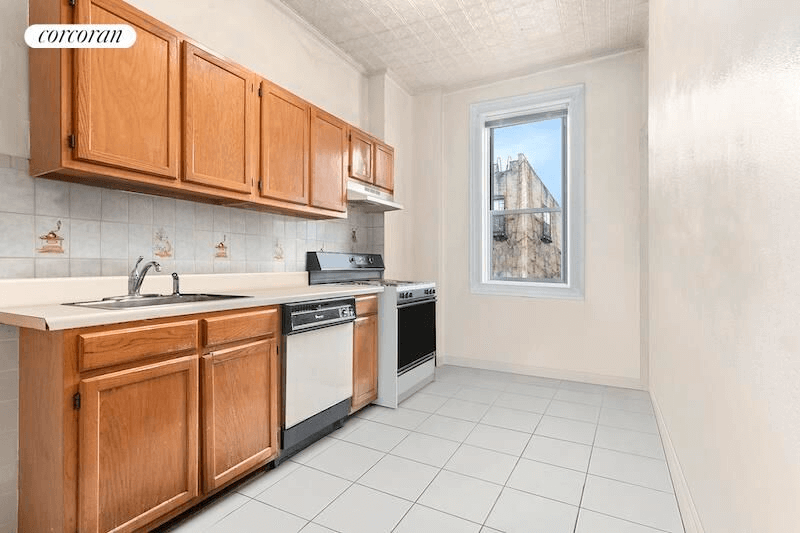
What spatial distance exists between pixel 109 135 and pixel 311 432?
185cm

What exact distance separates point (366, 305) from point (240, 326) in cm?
118

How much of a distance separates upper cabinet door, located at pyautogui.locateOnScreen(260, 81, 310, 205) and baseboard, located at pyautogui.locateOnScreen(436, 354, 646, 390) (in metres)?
2.60

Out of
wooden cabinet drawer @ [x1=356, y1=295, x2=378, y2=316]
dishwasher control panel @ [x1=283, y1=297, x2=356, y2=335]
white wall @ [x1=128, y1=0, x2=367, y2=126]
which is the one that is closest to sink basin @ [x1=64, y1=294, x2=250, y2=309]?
dishwasher control panel @ [x1=283, y1=297, x2=356, y2=335]

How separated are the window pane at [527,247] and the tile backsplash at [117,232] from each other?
233 cm

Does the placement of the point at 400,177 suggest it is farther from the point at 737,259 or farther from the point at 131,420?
the point at 737,259

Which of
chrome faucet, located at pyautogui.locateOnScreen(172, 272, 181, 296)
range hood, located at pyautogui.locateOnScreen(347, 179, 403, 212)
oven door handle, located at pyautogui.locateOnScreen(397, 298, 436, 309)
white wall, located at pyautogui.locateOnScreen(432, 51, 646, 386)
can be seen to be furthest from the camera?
white wall, located at pyautogui.locateOnScreen(432, 51, 646, 386)

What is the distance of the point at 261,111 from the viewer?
96.7 inches

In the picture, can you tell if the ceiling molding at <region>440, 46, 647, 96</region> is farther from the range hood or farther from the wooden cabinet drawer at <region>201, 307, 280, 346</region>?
the wooden cabinet drawer at <region>201, 307, 280, 346</region>

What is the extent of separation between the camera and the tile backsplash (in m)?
1.68

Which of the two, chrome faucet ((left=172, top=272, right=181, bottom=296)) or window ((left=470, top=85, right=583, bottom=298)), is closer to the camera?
chrome faucet ((left=172, top=272, right=181, bottom=296))

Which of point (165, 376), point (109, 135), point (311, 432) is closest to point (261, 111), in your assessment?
point (109, 135)

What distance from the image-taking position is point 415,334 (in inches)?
133

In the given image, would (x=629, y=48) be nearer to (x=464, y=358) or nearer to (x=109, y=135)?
(x=464, y=358)

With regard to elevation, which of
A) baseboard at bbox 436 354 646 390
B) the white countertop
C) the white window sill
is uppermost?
the white countertop
